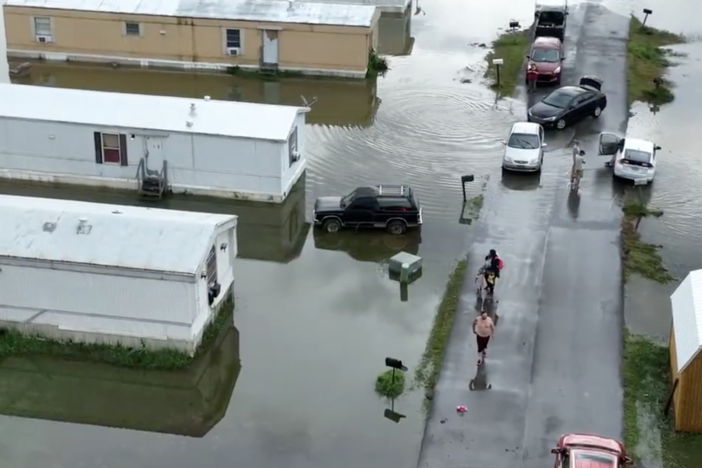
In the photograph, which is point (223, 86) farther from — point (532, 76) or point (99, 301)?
point (99, 301)

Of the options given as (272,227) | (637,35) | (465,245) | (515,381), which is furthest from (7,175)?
(637,35)

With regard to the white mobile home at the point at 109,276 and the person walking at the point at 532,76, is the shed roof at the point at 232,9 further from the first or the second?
the white mobile home at the point at 109,276

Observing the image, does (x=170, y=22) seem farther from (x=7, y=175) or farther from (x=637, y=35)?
(x=637, y=35)

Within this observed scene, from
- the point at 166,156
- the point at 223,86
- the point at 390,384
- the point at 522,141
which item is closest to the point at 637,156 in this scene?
the point at 522,141

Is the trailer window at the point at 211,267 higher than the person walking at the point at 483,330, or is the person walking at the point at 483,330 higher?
the trailer window at the point at 211,267

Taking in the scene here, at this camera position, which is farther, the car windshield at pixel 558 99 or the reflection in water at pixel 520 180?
the car windshield at pixel 558 99

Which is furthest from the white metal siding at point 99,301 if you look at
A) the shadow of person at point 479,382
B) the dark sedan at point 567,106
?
the dark sedan at point 567,106
